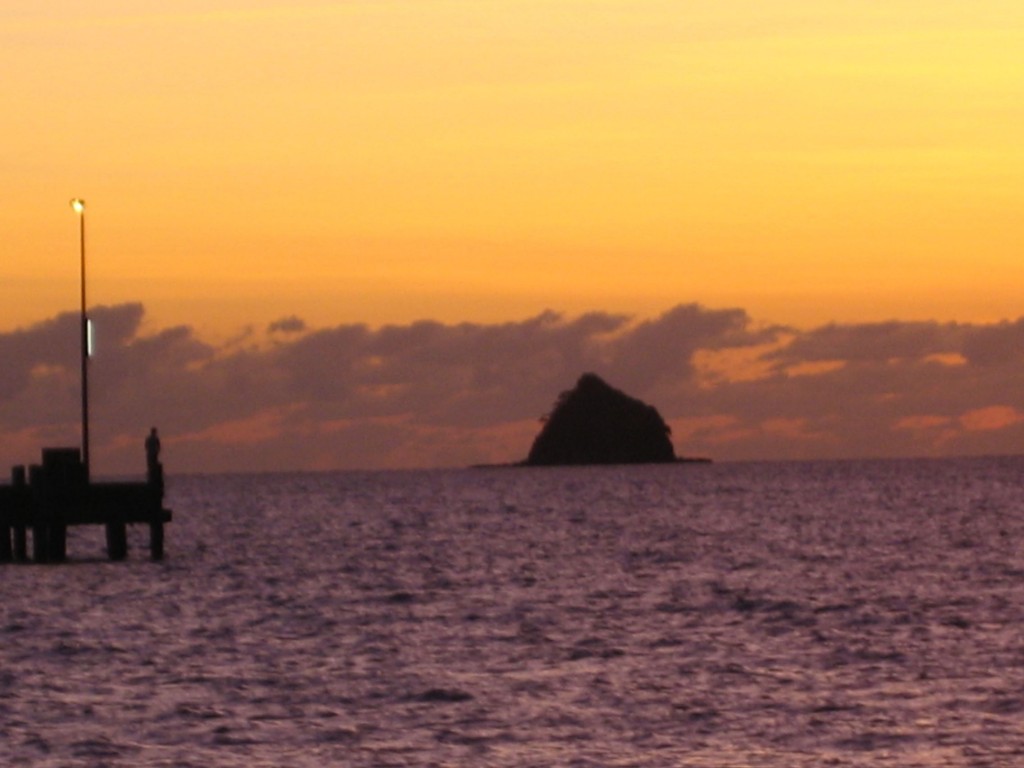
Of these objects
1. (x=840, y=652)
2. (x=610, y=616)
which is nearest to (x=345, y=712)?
→ (x=840, y=652)

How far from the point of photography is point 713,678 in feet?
99.1

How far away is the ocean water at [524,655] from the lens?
24.4 metres

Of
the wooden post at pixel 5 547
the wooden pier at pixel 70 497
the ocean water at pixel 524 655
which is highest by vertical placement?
the wooden pier at pixel 70 497

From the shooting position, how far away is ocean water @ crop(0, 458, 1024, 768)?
2441 cm

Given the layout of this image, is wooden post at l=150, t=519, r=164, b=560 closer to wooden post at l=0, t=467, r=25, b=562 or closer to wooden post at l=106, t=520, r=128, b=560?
wooden post at l=106, t=520, r=128, b=560

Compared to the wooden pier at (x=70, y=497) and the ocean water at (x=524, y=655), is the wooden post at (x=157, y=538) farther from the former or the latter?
the wooden pier at (x=70, y=497)

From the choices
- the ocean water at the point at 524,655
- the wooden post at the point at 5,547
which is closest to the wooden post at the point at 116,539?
the ocean water at the point at 524,655

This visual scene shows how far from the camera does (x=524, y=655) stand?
110ft

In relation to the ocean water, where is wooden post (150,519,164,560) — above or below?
above

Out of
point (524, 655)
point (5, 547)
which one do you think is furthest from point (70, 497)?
point (524, 655)

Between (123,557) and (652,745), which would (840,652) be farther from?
(123,557)

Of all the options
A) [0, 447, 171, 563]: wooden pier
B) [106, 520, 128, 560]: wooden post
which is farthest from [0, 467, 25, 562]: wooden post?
[106, 520, 128, 560]: wooden post

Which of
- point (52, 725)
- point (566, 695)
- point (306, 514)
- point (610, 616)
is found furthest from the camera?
point (306, 514)

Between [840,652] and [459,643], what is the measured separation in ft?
22.4
